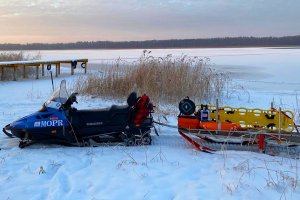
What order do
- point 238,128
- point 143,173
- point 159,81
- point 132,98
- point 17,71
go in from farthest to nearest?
point 17,71 → point 159,81 → point 132,98 → point 238,128 → point 143,173

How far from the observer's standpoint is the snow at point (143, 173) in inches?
134

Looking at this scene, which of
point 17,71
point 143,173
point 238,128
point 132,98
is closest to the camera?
point 143,173

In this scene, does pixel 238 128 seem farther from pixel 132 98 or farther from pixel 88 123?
pixel 88 123

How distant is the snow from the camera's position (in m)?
3.39

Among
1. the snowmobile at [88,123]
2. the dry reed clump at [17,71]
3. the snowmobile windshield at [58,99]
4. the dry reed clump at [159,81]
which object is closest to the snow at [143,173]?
the snowmobile at [88,123]

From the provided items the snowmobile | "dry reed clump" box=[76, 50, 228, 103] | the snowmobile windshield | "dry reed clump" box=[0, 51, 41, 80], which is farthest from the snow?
"dry reed clump" box=[0, 51, 41, 80]

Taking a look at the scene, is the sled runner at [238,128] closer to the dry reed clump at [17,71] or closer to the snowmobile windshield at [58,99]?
the snowmobile windshield at [58,99]

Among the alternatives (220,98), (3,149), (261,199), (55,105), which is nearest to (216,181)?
(261,199)

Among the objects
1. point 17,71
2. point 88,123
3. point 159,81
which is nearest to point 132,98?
point 88,123

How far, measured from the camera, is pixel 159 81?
884 cm

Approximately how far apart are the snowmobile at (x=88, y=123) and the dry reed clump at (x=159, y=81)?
3.21 m

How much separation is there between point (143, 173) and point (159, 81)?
5.13m

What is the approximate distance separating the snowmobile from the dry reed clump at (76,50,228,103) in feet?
10.5

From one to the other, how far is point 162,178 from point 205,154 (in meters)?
1.00
